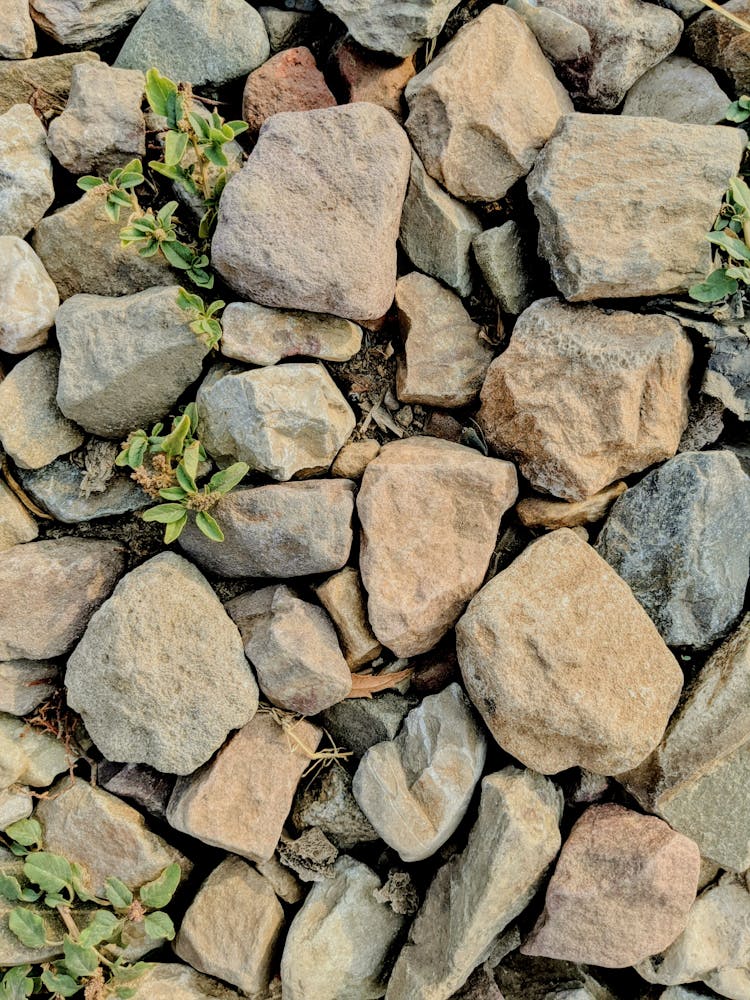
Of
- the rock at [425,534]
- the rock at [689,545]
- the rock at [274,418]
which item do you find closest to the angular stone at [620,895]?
the rock at [689,545]

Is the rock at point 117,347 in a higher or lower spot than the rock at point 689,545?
higher

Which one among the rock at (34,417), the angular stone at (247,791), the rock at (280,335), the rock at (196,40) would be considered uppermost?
the rock at (196,40)

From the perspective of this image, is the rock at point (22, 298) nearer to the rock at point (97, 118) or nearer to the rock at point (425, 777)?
the rock at point (97, 118)

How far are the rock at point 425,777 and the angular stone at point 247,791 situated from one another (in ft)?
0.70

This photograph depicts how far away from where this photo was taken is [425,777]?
239 cm

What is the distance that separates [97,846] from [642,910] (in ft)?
5.11

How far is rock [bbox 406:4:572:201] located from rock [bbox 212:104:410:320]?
0.15m

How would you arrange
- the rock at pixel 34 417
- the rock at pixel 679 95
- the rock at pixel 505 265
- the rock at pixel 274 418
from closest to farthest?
the rock at pixel 274 418
the rock at pixel 34 417
the rock at pixel 505 265
the rock at pixel 679 95

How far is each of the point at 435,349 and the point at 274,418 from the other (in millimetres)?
574

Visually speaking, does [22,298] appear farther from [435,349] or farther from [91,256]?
[435,349]

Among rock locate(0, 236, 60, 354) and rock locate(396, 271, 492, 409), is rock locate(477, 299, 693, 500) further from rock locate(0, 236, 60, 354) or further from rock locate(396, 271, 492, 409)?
rock locate(0, 236, 60, 354)

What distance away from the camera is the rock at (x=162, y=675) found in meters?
2.35

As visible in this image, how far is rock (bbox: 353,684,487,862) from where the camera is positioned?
240 centimetres

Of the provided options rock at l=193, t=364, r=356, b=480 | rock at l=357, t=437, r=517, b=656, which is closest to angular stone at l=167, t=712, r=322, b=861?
rock at l=357, t=437, r=517, b=656
